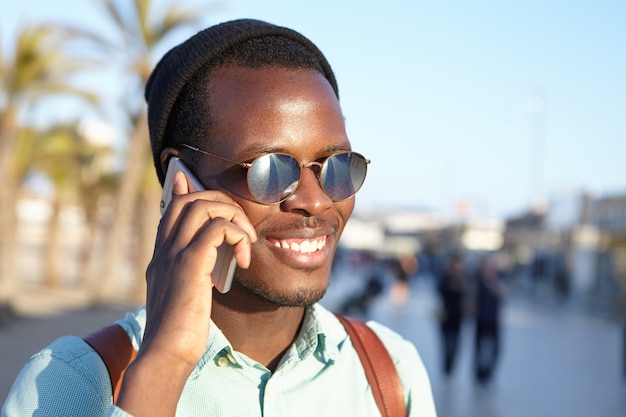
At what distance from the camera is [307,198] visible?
172 centimetres

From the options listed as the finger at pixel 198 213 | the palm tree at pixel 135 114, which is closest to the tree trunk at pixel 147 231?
the palm tree at pixel 135 114

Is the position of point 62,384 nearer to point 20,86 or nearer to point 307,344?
point 307,344

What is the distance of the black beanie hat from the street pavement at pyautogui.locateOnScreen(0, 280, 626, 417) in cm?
677

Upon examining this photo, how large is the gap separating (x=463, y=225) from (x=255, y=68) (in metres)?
42.0

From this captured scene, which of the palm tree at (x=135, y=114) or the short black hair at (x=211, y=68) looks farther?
the palm tree at (x=135, y=114)

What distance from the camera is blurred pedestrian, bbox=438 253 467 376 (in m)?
10.3

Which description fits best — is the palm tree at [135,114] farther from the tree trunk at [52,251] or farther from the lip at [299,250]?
the lip at [299,250]

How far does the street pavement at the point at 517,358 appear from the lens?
8.80 m

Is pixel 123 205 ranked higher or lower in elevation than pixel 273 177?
lower

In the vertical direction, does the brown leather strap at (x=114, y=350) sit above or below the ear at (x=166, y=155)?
below

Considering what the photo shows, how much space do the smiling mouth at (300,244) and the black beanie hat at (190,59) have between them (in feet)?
1.43

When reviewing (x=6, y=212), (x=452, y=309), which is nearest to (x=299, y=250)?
(x=452, y=309)

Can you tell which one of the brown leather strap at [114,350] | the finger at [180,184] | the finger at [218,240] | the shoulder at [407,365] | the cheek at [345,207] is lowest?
the shoulder at [407,365]

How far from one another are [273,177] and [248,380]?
490mm
